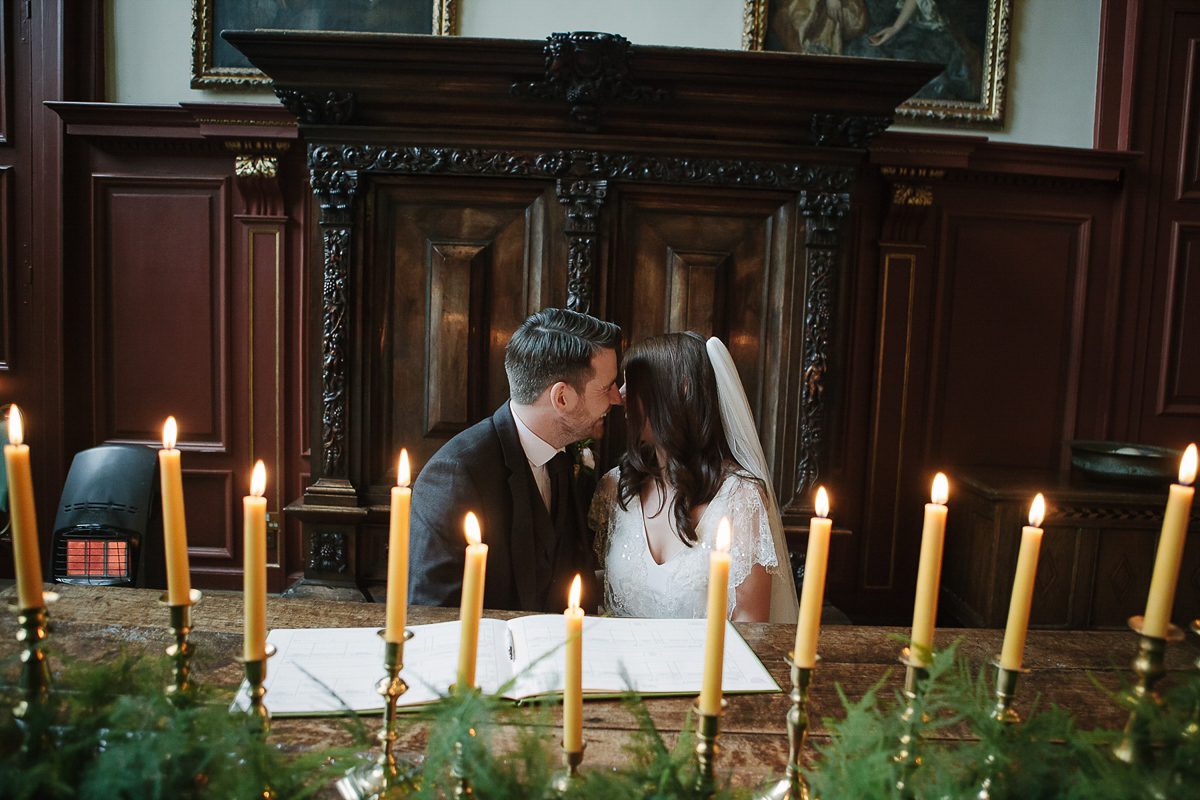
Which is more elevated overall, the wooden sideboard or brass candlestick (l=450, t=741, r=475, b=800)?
brass candlestick (l=450, t=741, r=475, b=800)

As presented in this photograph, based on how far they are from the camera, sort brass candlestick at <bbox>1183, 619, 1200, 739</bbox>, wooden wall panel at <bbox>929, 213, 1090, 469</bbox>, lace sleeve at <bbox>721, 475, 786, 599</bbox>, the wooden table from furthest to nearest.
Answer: wooden wall panel at <bbox>929, 213, 1090, 469</bbox> < lace sleeve at <bbox>721, 475, 786, 599</bbox> < the wooden table < brass candlestick at <bbox>1183, 619, 1200, 739</bbox>

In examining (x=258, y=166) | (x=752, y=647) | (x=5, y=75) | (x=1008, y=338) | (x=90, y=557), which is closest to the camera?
(x=752, y=647)

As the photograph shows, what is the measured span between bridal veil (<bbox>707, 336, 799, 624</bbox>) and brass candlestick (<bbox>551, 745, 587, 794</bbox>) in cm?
165

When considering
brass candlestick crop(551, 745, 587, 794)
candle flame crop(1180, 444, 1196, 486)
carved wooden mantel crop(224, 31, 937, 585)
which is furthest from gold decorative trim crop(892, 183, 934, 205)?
brass candlestick crop(551, 745, 587, 794)

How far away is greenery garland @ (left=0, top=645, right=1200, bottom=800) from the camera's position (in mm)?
773

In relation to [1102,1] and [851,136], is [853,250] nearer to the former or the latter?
[851,136]

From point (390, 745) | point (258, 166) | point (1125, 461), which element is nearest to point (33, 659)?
point (390, 745)

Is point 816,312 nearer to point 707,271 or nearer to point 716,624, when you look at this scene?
point 707,271

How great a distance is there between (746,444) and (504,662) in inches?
52.3

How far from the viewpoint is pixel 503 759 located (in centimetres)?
89

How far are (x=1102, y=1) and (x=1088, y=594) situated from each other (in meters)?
3.14

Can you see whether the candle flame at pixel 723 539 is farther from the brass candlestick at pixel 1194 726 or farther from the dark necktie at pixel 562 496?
the dark necktie at pixel 562 496

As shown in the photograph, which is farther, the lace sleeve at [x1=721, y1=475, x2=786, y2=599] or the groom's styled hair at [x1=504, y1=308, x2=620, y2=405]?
the groom's styled hair at [x1=504, y1=308, x2=620, y2=405]

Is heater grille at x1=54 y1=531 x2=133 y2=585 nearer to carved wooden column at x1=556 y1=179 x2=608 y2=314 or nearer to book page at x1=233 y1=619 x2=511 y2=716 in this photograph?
book page at x1=233 y1=619 x2=511 y2=716
